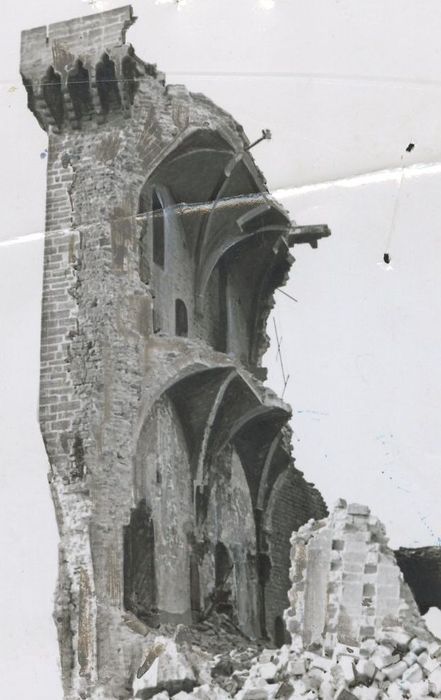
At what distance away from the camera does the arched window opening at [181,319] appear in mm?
16484

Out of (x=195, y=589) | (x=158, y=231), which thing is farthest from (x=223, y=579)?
(x=158, y=231)

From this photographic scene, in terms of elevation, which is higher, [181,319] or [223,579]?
[181,319]

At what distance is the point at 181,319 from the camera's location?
16625mm

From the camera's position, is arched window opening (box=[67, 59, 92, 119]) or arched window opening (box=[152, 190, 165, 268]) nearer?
arched window opening (box=[67, 59, 92, 119])

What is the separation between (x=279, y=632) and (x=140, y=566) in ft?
10.6

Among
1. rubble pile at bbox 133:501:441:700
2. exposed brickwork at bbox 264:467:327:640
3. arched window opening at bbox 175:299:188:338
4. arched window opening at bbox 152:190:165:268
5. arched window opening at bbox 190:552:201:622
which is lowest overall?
rubble pile at bbox 133:501:441:700

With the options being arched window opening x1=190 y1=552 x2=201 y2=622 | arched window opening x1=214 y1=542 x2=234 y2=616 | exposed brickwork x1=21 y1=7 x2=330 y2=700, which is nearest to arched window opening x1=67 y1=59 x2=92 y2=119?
exposed brickwork x1=21 y1=7 x2=330 y2=700

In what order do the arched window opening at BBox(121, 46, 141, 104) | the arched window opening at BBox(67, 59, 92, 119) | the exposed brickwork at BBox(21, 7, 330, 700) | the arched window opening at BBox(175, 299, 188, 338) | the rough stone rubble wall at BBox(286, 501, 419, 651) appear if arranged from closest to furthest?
the rough stone rubble wall at BBox(286, 501, 419, 651) < the exposed brickwork at BBox(21, 7, 330, 700) < the arched window opening at BBox(121, 46, 141, 104) < the arched window opening at BBox(67, 59, 92, 119) < the arched window opening at BBox(175, 299, 188, 338)

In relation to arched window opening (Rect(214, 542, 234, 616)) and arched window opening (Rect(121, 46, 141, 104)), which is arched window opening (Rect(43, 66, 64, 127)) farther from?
arched window opening (Rect(214, 542, 234, 616))

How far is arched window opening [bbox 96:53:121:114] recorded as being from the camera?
15.2m

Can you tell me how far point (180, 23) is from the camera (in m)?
14.0

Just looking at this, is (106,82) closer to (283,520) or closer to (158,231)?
(158,231)

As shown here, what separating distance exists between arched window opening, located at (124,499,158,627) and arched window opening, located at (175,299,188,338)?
8.76 ft

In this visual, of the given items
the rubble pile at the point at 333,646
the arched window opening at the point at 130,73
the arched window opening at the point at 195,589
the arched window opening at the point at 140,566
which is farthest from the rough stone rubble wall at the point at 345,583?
the arched window opening at the point at 130,73
